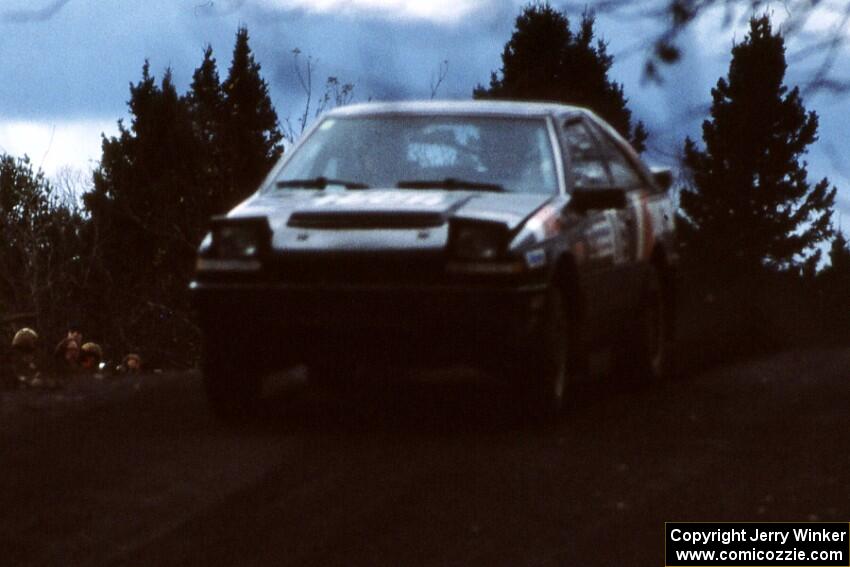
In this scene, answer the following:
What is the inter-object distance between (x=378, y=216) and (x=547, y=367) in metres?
1.11

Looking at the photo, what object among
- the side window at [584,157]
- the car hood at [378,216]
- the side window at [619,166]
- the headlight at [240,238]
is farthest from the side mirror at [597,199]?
the headlight at [240,238]

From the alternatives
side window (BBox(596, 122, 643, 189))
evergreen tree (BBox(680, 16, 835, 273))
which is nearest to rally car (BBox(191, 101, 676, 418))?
side window (BBox(596, 122, 643, 189))

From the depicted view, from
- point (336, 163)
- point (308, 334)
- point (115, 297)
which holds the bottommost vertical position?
point (115, 297)

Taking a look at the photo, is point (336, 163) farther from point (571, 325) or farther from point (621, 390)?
point (621, 390)

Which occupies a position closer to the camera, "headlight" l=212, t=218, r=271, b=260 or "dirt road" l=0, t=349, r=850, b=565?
"dirt road" l=0, t=349, r=850, b=565

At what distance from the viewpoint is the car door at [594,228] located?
402 inches

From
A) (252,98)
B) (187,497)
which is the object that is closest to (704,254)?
(252,98)

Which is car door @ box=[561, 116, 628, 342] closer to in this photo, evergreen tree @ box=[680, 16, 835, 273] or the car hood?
the car hood

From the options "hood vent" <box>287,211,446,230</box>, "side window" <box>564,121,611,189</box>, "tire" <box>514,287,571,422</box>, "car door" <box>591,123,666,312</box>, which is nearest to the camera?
"hood vent" <box>287,211,446,230</box>

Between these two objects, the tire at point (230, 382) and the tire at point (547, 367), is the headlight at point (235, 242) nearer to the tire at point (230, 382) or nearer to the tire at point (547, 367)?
the tire at point (230, 382)

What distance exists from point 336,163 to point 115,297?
212ft

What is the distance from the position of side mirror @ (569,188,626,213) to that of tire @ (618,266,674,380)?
1.81 m

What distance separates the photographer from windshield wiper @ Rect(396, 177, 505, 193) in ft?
33.2

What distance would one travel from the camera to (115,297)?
74312 mm
